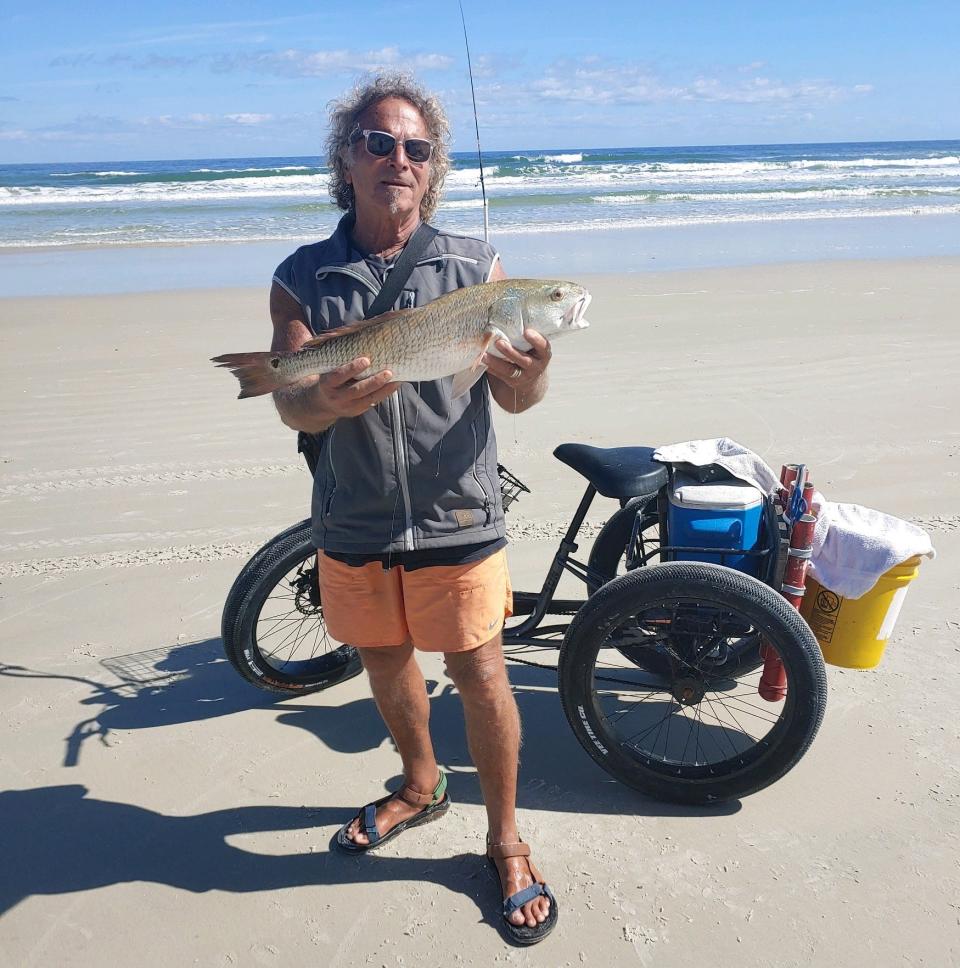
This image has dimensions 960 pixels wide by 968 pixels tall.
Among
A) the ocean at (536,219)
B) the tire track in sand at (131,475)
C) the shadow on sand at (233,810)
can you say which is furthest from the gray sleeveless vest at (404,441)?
the ocean at (536,219)

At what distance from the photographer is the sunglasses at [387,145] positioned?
8.74 feet

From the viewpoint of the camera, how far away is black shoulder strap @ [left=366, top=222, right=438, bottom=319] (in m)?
2.61

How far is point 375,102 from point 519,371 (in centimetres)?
98

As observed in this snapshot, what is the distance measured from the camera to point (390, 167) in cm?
267

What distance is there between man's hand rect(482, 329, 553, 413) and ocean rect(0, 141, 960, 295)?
247 inches

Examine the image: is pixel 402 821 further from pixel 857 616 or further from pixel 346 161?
pixel 346 161

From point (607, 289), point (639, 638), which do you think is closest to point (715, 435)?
point (639, 638)

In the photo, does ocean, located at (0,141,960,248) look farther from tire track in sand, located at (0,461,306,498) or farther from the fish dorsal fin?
the fish dorsal fin

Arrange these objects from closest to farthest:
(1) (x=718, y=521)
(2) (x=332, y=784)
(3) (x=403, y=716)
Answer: (3) (x=403, y=716) < (1) (x=718, y=521) < (2) (x=332, y=784)

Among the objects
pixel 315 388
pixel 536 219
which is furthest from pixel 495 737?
pixel 536 219

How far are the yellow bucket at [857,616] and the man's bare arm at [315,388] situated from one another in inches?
70.8

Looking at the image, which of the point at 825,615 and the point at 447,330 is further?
the point at 825,615

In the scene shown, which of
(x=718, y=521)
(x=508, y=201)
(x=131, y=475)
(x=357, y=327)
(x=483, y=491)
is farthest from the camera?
(x=508, y=201)

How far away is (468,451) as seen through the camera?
273cm
